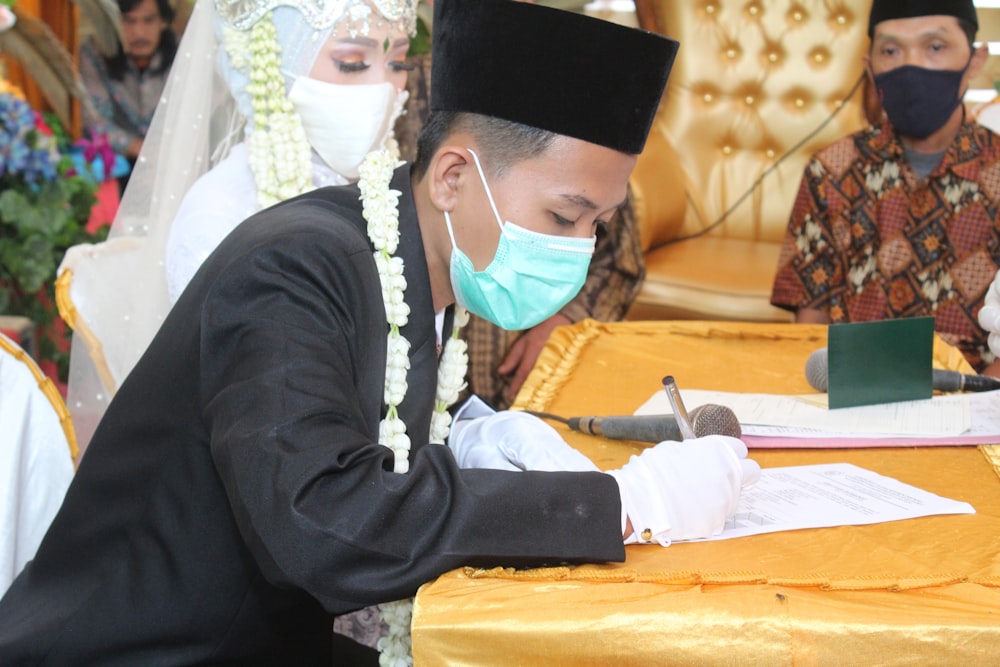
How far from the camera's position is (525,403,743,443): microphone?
1259mm

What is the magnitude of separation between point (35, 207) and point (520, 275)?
193 centimetres

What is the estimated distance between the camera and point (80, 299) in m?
1.92

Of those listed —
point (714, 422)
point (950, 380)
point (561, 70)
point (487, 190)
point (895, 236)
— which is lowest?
point (895, 236)

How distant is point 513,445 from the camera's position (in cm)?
123

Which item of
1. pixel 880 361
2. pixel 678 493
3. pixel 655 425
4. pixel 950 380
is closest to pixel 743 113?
pixel 950 380

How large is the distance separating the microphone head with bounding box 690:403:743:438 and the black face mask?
1.52 meters

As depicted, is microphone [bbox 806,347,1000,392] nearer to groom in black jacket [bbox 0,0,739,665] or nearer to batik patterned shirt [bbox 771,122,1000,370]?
groom in black jacket [bbox 0,0,739,665]

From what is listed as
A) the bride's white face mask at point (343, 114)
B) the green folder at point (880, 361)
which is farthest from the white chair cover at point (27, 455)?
the green folder at point (880, 361)

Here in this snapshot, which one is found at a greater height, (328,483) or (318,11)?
(318,11)

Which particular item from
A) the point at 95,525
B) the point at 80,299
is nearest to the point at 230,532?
the point at 95,525

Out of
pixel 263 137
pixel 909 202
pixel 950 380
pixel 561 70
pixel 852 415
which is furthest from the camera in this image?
pixel 909 202

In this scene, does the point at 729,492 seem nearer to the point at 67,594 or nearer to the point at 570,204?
the point at 570,204

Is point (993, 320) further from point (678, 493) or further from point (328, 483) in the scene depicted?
point (328, 483)

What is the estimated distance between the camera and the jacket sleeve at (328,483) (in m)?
0.90
